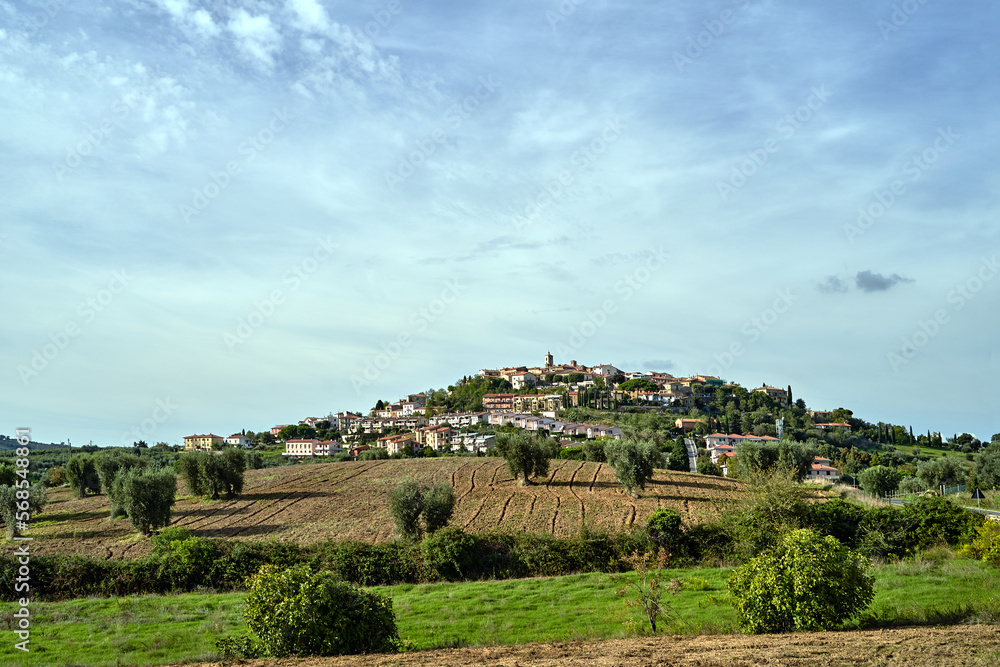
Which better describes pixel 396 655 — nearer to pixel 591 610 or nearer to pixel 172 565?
pixel 591 610

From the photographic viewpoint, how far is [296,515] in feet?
152

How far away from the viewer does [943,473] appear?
60.1 metres

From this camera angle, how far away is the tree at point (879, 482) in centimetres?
Result: 5876

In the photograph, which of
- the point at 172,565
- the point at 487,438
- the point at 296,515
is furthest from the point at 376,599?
the point at 487,438

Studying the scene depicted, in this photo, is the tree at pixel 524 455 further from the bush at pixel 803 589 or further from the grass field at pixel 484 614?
the bush at pixel 803 589

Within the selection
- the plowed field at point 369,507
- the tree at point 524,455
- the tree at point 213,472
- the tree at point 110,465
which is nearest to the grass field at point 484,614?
→ the plowed field at point 369,507

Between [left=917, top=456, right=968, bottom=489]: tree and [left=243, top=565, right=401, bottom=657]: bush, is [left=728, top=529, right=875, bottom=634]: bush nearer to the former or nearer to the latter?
[left=243, top=565, right=401, bottom=657]: bush

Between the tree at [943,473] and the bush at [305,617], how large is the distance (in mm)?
61950

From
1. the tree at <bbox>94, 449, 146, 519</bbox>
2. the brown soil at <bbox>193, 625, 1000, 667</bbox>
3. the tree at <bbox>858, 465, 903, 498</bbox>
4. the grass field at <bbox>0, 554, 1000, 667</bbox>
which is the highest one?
the tree at <bbox>94, 449, 146, 519</bbox>

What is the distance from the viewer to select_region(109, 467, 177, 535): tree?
40250 mm

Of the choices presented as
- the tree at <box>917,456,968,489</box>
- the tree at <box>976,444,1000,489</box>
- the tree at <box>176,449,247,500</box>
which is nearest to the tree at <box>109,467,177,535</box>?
the tree at <box>176,449,247,500</box>

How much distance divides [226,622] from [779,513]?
19677 mm

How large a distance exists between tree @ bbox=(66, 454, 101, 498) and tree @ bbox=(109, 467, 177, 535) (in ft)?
68.7

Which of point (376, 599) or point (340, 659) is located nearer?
point (340, 659)
